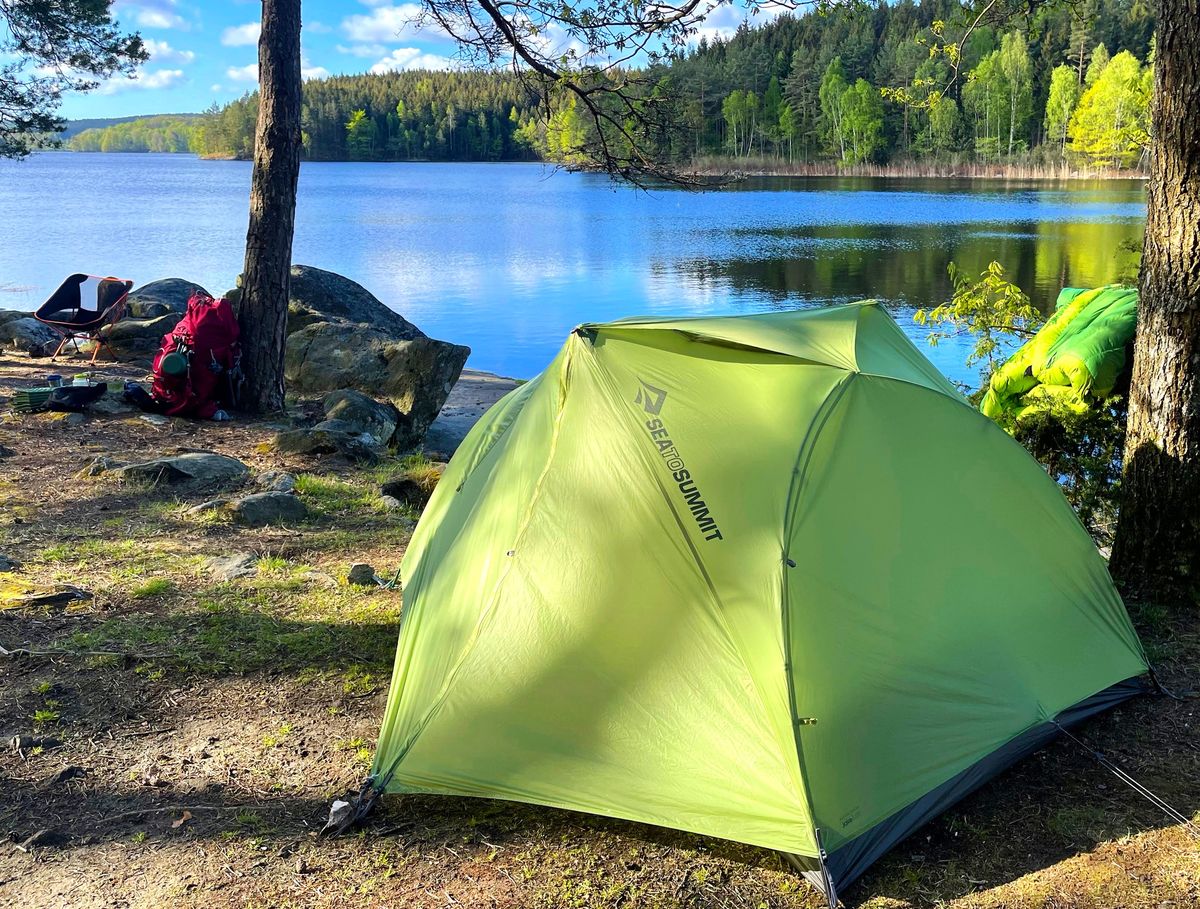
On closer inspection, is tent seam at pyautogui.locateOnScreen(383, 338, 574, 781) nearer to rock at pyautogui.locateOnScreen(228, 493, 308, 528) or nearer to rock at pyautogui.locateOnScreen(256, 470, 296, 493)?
rock at pyautogui.locateOnScreen(228, 493, 308, 528)

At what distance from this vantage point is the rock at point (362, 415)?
816 centimetres

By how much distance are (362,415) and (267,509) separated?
2304mm

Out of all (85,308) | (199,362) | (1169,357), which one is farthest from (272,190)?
(1169,357)

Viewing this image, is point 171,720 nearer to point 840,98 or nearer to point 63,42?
point 63,42

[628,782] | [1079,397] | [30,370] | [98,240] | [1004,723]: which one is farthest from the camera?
[98,240]

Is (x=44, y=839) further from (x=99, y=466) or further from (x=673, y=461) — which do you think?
(x=99, y=466)

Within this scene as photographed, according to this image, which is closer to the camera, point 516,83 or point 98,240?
point 516,83

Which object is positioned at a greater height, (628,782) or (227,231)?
(227,231)

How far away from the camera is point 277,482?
6598 millimetres

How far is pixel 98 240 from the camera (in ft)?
107

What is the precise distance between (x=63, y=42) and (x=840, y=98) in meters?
67.1

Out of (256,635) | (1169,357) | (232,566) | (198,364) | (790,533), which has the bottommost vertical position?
(256,635)

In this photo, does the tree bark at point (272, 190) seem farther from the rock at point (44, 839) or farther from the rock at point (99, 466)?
the rock at point (44, 839)

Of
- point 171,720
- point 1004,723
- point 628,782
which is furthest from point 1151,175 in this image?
point 171,720
